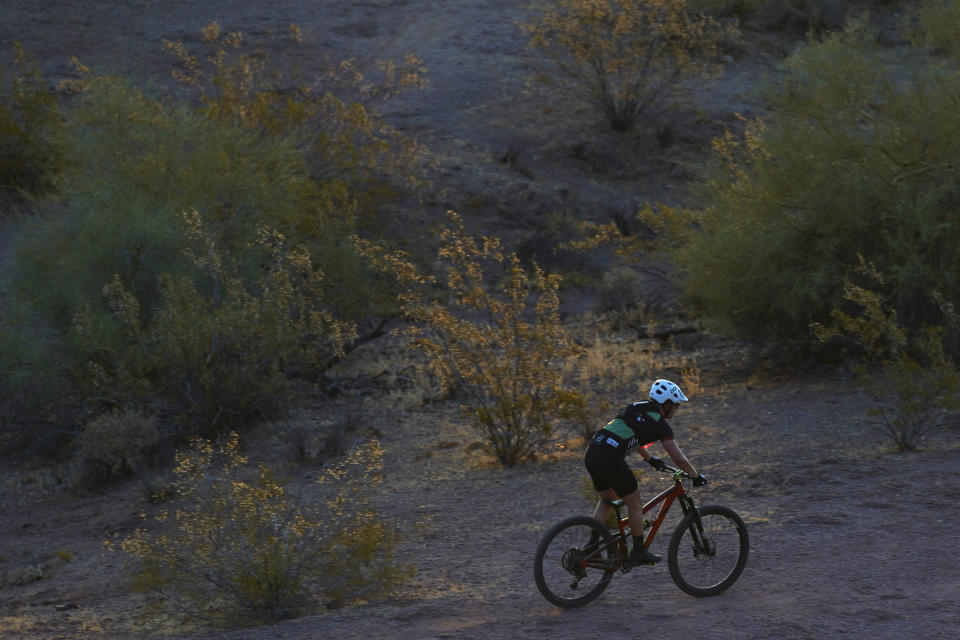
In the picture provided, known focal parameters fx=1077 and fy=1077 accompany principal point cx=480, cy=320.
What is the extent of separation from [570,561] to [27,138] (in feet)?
71.7

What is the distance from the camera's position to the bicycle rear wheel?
21.0ft

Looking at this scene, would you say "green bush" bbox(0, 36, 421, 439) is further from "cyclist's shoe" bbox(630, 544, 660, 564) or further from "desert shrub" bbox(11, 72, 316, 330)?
"cyclist's shoe" bbox(630, 544, 660, 564)

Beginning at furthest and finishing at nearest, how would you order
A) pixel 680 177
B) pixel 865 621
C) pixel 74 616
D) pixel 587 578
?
1. pixel 680 177
2. pixel 74 616
3. pixel 587 578
4. pixel 865 621

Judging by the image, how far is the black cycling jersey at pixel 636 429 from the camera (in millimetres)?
6441

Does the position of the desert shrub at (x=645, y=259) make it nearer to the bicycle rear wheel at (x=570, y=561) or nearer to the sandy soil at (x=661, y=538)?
the sandy soil at (x=661, y=538)

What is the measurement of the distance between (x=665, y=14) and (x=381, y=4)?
11.2m

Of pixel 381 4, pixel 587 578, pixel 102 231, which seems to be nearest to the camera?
pixel 587 578

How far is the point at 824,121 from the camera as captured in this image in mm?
14977

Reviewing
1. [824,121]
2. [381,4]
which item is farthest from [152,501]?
[381,4]

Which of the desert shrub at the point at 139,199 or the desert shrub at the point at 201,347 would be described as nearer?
the desert shrub at the point at 201,347

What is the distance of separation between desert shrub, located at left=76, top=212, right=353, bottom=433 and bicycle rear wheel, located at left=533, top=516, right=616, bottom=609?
774 cm

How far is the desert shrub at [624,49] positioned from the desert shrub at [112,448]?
794 inches

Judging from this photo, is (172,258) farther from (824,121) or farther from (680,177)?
(680,177)

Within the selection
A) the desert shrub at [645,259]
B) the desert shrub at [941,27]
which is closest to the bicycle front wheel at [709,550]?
the desert shrub at [645,259]
